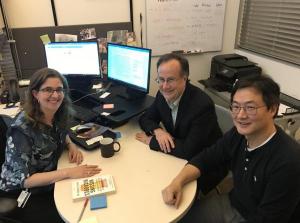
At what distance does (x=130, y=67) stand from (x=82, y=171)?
0.96 m

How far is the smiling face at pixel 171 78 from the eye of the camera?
5.52 ft

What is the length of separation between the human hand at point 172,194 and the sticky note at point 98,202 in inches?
11.0

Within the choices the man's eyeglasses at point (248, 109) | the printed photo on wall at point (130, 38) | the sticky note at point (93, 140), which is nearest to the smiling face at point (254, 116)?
the man's eyeglasses at point (248, 109)

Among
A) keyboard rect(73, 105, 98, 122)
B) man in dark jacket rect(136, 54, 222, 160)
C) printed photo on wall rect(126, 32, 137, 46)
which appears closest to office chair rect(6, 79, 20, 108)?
keyboard rect(73, 105, 98, 122)

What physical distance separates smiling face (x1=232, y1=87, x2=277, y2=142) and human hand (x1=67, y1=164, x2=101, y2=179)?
785mm

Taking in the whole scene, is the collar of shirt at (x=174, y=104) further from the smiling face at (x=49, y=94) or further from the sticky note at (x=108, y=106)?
the smiling face at (x=49, y=94)

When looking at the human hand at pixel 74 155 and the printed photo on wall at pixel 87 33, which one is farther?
the printed photo on wall at pixel 87 33

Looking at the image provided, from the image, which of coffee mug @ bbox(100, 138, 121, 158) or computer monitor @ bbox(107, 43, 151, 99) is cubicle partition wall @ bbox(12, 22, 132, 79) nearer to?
computer monitor @ bbox(107, 43, 151, 99)

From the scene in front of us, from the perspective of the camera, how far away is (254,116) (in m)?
1.17

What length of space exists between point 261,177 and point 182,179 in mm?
370

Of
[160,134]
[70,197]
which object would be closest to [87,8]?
[160,134]

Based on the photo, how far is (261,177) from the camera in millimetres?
1210

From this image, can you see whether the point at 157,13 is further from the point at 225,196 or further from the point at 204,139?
the point at 225,196

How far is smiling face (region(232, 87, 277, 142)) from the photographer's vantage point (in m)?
1.17
